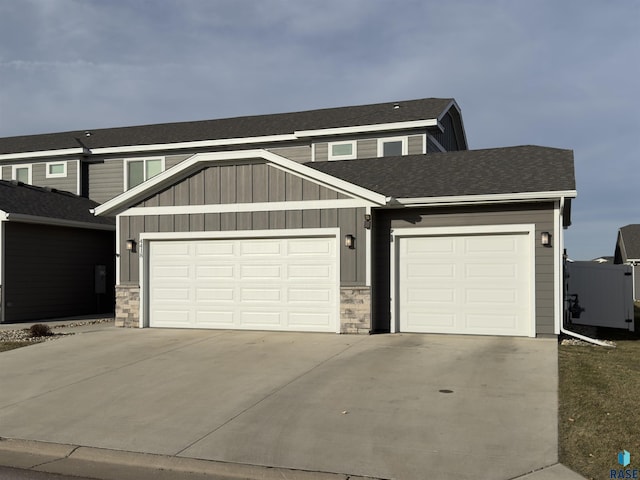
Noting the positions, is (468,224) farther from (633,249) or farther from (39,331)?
(633,249)

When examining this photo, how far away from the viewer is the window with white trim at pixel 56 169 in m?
23.4

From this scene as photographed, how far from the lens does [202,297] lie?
13.8 meters

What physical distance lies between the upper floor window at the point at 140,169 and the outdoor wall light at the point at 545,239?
15314mm

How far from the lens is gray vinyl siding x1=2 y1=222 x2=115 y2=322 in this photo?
53.1 feet

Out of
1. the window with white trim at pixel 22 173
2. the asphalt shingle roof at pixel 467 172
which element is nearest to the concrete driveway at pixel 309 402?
the asphalt shingle roof at pixel 467 172

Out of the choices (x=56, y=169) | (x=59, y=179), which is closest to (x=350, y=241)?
(x=59, y=179)

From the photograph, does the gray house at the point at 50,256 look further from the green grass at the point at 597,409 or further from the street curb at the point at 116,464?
the green grass at the point at 597,409

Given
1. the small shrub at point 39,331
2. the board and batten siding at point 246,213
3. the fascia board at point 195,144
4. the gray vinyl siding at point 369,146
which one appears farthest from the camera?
the fascia board at point 195,144

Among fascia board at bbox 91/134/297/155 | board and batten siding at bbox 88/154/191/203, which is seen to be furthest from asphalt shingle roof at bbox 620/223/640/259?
board and batten siding at bbox 88/154/191/203

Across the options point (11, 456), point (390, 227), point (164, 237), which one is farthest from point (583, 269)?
point (11, 456)

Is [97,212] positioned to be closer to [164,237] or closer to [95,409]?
[164,237]

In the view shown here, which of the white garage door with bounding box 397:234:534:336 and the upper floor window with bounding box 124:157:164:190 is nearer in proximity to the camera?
the white garage door with bounding box 397:234:534:336

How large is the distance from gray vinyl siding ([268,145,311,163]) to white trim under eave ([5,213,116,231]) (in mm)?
6666

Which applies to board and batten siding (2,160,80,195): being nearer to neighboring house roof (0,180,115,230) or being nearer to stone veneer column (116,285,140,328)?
neighboring house roof (0,180,115,230)
